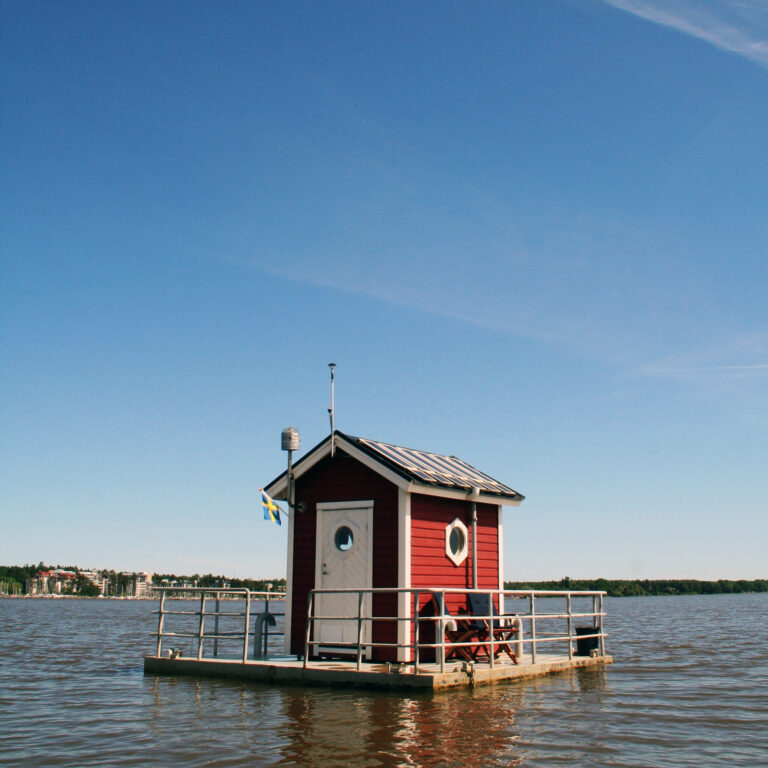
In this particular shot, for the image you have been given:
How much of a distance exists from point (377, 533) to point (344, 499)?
1048 mm

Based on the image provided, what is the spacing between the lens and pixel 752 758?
968cm

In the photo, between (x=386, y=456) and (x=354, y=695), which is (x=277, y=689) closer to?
(x=354, y=695)

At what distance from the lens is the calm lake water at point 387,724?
9.54m

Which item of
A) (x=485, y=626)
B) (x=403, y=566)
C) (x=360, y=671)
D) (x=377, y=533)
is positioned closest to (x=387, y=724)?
(x=360, y=671)

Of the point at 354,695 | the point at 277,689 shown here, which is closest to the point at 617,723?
the point at 354,695

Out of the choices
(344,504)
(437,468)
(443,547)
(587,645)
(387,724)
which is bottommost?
(387,724)

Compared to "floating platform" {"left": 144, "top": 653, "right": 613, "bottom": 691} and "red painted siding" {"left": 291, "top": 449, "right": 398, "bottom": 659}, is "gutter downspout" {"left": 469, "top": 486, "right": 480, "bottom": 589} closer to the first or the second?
"floating platform" {"left": 144, "top": 653, "right": 613, "bottom": 691}

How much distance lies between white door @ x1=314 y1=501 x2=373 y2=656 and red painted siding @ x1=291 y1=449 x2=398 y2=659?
0.15 m

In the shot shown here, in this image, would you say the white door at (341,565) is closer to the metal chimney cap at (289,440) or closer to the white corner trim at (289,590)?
the white corner trim at (289,590)

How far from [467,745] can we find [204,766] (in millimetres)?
3003

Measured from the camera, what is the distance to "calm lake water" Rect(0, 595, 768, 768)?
31.3 feet

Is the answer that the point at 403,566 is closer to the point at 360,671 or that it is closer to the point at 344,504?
the point at 344,504

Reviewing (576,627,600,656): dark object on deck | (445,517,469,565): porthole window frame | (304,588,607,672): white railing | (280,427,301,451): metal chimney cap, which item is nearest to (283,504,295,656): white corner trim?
(304,588,607,672): white railing

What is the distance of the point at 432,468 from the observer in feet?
55.6
